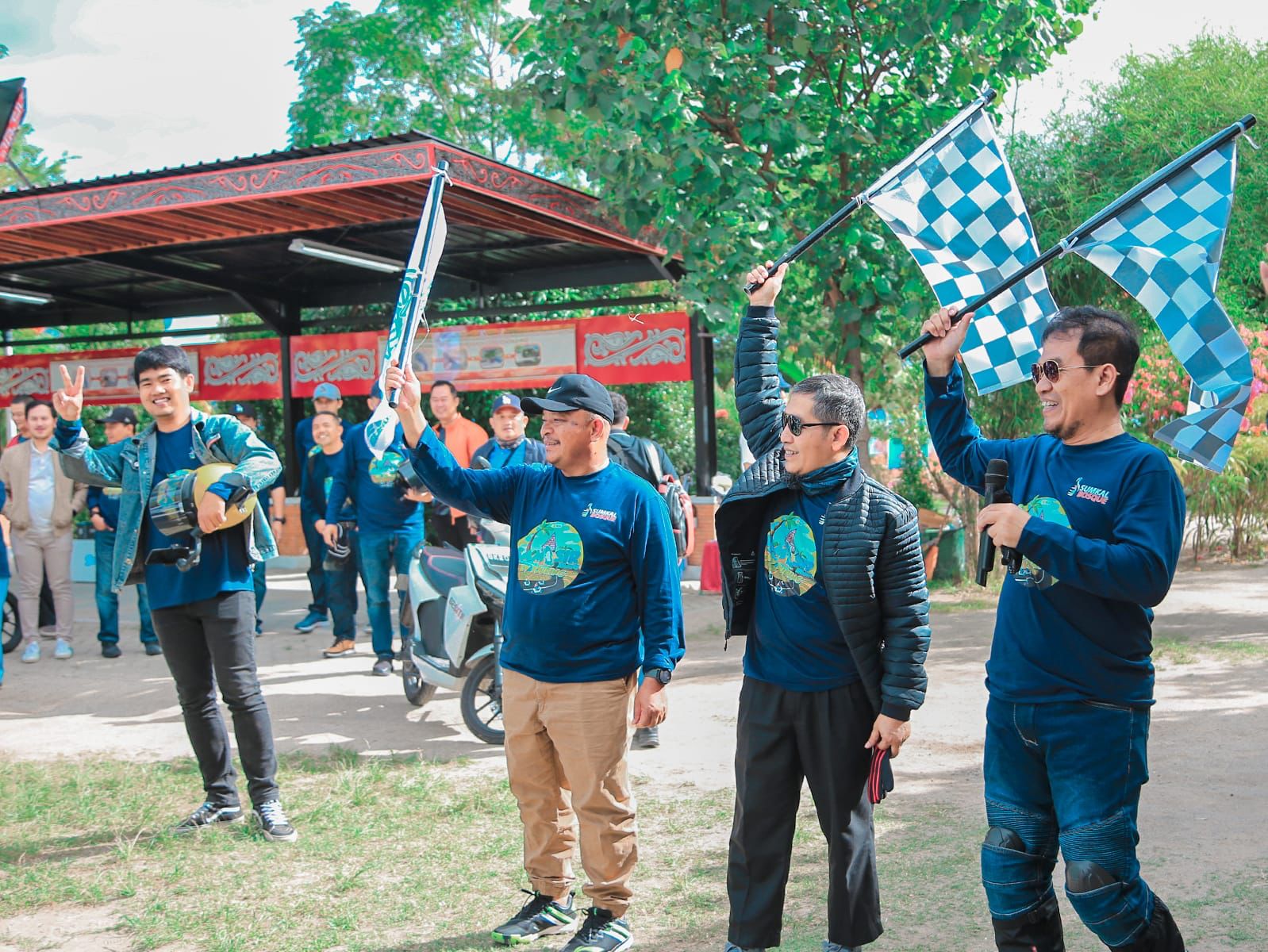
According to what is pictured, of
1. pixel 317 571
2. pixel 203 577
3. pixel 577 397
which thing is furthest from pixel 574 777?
pixel 317 571

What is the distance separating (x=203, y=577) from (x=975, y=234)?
322cm

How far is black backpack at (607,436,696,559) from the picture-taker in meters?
7.31

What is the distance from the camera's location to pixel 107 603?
366 inches

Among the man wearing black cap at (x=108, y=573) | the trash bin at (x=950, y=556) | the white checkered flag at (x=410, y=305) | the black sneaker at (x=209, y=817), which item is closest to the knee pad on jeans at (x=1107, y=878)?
the white checkered flag at (x=410, y=305)

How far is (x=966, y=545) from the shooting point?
1307 cm

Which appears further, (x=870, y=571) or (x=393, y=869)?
(x=393, y=869)

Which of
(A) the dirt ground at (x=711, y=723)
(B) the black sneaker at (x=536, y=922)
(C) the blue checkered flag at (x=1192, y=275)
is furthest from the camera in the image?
(A) the dirt ground at (x=711, y=723)

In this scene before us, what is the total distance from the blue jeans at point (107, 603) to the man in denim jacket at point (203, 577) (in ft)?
14.4

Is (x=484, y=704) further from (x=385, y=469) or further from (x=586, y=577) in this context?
(x=586, y=577)

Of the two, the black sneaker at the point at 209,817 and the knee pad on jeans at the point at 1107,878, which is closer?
the knee pad on jeans at the point at 1107,878

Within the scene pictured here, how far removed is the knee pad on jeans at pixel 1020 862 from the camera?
3.01 meters

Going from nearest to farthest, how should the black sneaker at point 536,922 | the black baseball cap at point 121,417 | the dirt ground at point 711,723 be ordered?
the black sneaker at point 536,922 → the dirt ground at point 711,723 → the black baseball cap at point 121,417

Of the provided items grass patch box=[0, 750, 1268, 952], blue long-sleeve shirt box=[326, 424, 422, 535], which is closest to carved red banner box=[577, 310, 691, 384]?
blue long-sleeve shirt box=[326, 424, 422, 535]

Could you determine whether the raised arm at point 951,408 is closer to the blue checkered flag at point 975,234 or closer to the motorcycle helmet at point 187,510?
the blue checkered flag at point 975,234
